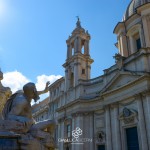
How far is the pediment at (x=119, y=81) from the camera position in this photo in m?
21.9

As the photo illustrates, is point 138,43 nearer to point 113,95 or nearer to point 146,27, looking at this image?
point 146,27

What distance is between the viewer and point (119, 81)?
23.2 m

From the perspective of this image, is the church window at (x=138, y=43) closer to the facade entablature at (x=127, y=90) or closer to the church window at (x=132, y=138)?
the facade entablature at (x=127, y=90)

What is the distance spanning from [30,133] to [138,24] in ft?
82.3

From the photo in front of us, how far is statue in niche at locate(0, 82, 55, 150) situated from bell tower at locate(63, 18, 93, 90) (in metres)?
24.2

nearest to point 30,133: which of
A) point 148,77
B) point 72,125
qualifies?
point 148,77

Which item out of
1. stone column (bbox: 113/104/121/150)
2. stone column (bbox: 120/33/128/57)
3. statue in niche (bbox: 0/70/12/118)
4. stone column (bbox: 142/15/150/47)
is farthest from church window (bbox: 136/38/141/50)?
statue in niche (bbox: 0/70/12/118)

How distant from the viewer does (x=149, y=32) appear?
82.0ft

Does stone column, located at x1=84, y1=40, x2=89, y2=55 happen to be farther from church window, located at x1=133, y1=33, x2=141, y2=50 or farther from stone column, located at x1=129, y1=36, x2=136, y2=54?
church window, located at x1=133, y1=33, x2=141, y2=50

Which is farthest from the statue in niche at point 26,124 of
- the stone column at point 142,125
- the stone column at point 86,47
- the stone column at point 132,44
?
the stone column at point 86,47

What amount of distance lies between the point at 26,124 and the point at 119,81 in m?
19.9

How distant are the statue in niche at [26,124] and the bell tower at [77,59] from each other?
24.2 m

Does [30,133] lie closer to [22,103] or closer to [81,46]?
[22,103]

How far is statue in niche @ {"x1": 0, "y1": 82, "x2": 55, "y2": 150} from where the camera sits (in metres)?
3.97
